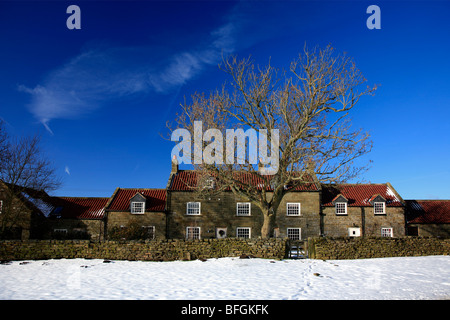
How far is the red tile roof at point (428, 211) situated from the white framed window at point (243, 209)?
19007mm

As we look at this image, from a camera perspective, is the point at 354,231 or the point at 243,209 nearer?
the point at 243,209

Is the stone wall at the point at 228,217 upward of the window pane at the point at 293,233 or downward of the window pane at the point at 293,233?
upward

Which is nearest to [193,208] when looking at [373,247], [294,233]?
[294,233]

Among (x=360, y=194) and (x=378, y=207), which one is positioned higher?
(x=360, y=194)

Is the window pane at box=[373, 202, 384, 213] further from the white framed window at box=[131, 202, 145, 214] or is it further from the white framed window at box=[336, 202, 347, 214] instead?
the white framed window at box=[131, 202, 145, 214]

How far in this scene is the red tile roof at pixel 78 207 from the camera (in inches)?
1490

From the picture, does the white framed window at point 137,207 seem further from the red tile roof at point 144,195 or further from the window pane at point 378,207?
the window pane at point 378,207

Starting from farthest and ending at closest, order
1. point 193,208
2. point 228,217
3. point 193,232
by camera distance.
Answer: point 193,208, point 228,217, point 193,232

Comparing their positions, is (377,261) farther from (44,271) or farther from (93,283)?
(44,271)

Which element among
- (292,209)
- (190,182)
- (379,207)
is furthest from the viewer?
(190,182)

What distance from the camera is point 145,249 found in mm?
22312

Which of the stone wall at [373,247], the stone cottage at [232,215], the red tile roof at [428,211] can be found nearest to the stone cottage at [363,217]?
the stone cottage at [232,215]

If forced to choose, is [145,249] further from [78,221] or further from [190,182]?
[78,221]

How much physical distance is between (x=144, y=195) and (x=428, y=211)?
33.9 metres
